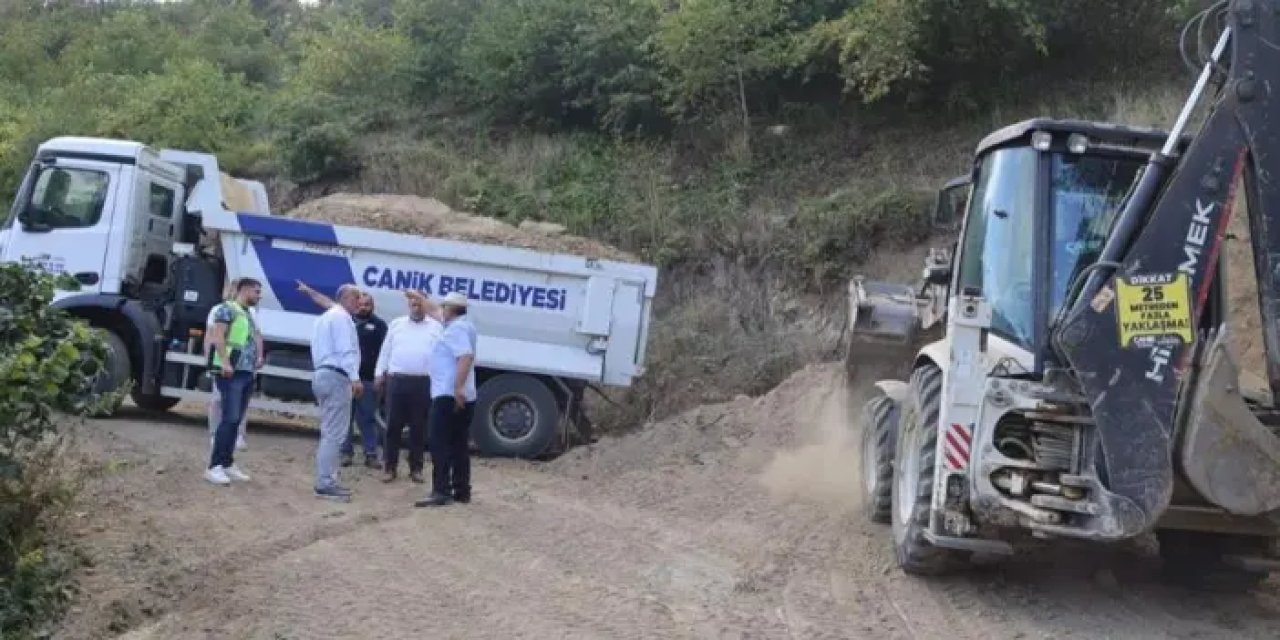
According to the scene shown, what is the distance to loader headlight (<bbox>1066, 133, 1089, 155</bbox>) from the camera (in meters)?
7.08

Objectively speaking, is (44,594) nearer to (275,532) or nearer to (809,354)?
(275,532)

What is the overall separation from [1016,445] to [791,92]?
16.5m

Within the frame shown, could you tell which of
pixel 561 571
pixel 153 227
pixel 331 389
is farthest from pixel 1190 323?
pixel 153 227

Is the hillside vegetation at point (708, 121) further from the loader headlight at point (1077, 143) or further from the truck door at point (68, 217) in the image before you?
the loader headlight at point (1077, 143)


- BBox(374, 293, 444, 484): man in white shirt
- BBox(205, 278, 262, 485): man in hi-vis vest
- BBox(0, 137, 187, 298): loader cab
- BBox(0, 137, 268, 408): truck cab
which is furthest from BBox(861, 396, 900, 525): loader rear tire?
BBox(0, 137, 187, 298): loader cab

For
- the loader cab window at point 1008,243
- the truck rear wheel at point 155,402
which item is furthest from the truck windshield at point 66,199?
the loader cab window at point 1008,243

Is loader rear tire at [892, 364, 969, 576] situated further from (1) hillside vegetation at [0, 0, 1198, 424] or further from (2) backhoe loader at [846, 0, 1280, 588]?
(1) hillside vegetation at [0, 0, 1198, 424]

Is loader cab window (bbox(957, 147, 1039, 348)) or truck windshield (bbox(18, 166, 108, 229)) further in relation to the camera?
truck windshield (bbox(18, 166, 108, 229))

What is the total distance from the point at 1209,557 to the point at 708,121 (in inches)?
619

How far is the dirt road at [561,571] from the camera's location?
652 centimetres

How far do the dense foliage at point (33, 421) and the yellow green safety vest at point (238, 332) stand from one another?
303 cm

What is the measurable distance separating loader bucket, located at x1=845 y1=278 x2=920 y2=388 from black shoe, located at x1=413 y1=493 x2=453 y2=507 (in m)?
3.72

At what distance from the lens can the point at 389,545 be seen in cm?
823

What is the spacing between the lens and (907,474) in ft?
26.1
